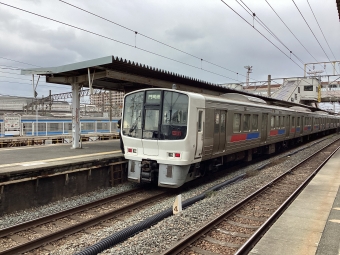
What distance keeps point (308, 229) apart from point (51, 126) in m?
23.4

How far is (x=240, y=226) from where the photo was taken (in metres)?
6.09

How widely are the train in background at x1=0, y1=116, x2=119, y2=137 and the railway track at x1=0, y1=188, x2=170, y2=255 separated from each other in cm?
1768

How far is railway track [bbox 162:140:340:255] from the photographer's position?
500 cm

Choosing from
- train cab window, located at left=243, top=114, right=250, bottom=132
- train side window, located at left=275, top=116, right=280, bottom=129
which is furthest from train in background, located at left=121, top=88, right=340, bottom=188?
train side window, located at left=275, top=116, right=280, bottom=129

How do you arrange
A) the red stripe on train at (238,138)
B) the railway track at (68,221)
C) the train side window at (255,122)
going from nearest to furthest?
the railway track at (68,221) → the red stripe on train at (238,138) → the train side window at (255,122)

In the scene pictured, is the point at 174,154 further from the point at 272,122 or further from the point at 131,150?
the point at 272,122

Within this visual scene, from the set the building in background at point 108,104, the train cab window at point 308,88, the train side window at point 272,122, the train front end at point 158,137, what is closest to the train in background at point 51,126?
the building in background at point 108,104

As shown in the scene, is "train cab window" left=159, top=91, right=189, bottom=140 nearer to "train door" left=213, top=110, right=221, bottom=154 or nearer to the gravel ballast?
"train door" left=213, top=110, right=221, bottom=154

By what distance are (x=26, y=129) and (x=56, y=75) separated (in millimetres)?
12721

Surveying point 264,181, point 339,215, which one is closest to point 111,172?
point 264,181

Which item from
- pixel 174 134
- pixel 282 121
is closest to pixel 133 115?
pixel 174 134

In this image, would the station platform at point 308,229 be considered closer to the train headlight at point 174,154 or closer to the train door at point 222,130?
the train door at point 222,130

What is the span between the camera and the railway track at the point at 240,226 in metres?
5.00

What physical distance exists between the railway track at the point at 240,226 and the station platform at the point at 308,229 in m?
0.22
